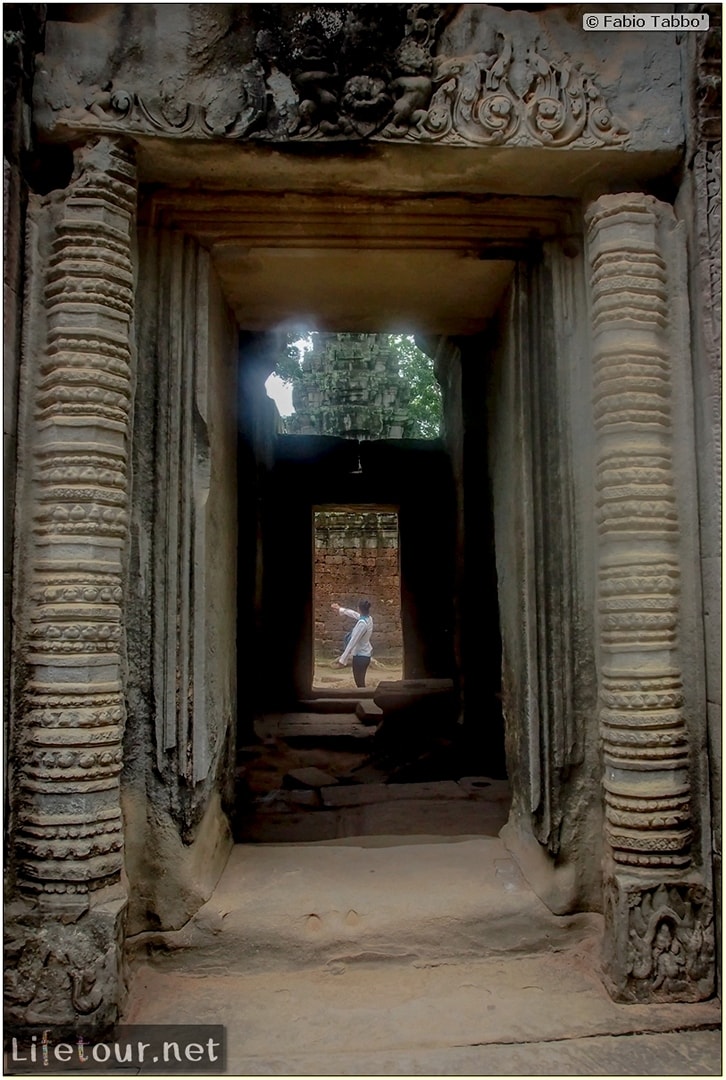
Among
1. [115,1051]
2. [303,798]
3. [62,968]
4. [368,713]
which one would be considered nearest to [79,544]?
[62,968]

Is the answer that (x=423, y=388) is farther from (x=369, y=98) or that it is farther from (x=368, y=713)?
(x=369, y=98)

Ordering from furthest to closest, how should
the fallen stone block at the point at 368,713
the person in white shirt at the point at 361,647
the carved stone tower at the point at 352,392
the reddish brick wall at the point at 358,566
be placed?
the reddish brick wall at the point at 358,566, the carved stone tower at the point at 352,392, the person in white shirt at the point at 361,647, the fallen stone block at the point at 368,713

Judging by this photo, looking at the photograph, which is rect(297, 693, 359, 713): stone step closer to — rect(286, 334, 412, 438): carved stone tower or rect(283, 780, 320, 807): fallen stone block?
rect(283, 780, 320, 807): fallen stone block

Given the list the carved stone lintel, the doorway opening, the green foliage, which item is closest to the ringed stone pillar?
the carved stone lintel

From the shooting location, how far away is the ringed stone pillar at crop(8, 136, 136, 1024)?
2184 millimetres

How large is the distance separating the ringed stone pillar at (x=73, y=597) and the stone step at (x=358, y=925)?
422 millimetres

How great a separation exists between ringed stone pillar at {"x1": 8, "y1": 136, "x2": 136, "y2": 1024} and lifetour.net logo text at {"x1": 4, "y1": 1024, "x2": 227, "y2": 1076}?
0.19ft

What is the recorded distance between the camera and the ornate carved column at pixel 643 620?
7.73 feet

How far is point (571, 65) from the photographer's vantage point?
2.54 meters

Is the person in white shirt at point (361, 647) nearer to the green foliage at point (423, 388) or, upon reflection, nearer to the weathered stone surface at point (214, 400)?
the weathered stone surface at point (214, 400)

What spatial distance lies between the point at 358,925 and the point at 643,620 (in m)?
1.52

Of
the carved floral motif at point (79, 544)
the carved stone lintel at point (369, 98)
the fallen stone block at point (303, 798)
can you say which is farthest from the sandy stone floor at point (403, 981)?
the carved stone lintel at point (369, 98)

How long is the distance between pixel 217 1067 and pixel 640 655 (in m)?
1.84

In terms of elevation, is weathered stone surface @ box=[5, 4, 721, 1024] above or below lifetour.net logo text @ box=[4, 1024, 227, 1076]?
above
